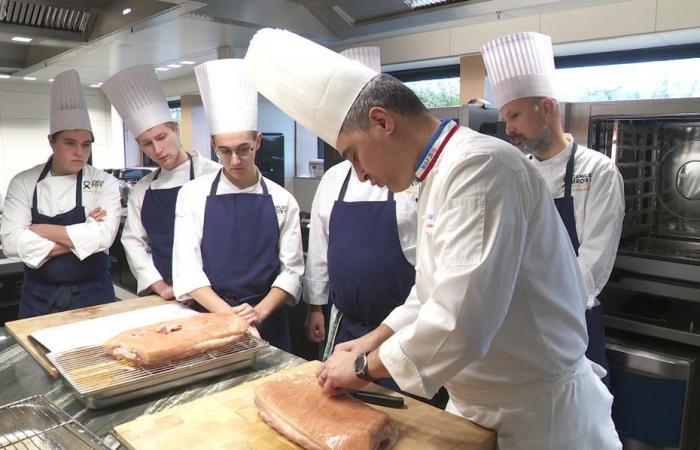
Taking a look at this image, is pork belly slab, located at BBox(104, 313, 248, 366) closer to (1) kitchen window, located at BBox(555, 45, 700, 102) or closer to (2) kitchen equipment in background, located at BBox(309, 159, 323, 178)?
(1) kitchen window, located at BBox(555, 45, 700, 102)

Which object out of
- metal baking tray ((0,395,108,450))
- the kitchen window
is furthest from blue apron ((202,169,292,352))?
the kitchen window

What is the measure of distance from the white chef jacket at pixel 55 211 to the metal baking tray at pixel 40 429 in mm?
1202

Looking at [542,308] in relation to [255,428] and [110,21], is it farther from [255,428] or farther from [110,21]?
[110,21]

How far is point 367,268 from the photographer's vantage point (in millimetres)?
1873

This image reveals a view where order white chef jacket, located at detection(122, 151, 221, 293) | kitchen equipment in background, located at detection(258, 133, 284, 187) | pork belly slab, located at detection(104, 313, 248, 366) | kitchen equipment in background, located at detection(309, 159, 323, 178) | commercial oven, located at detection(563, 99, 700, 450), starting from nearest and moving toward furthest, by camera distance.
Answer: pork belly slab, located at detection(104, 313, 248, 366) < commercial oven, located at detection(563, 99, 700, 450) < white chef jacket, located at detection(122, 151, 221, 293) < kitchen equipment in background, located at detection(258, 133, 284, 187) < kitchen equipment in background, located at detection(309, 159, 323, 178)

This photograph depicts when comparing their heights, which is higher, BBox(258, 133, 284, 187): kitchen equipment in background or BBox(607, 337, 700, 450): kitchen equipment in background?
BBox(258, 133, 284, 187): kitchen equipment in background

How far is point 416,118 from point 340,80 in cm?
19

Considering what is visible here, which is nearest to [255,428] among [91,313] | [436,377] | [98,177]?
[436,377]

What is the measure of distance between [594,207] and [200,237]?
144cm

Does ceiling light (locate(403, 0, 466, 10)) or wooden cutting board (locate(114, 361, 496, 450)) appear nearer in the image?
wooden cutting board (locate(114, 361, 496, 450))

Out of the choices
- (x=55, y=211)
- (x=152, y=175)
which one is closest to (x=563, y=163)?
(x=152, y=175)

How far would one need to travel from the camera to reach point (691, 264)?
1900 mm

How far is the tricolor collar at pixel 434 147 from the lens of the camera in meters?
1.11

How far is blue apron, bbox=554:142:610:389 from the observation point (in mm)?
1965
